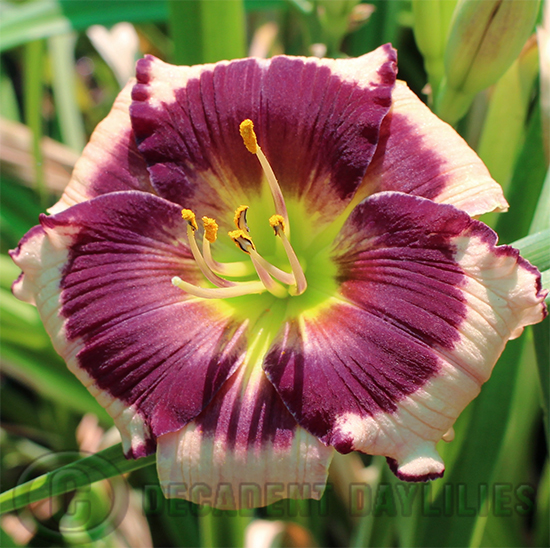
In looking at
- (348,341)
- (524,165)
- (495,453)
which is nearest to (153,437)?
(348,341)

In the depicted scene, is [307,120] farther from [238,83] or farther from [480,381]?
[480,381]

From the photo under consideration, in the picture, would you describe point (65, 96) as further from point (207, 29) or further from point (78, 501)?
point (78, 501)

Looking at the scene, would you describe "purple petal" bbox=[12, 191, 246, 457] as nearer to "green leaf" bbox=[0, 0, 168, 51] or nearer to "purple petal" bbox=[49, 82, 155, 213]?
"purple petal" bbox=[49, 82, 155, 213]

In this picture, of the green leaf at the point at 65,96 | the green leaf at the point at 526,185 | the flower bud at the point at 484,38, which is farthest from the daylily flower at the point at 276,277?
the green leaf at the point at 65,96

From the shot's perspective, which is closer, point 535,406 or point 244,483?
point 244,483

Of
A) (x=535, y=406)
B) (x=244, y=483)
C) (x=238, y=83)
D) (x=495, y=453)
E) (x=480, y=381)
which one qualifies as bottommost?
(x=535, y=406)
